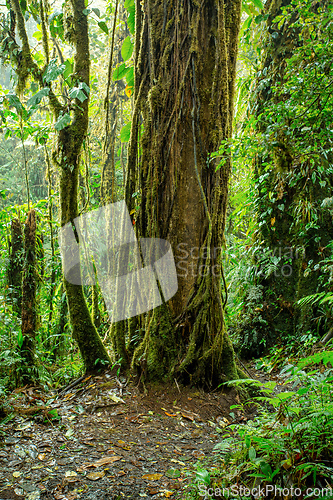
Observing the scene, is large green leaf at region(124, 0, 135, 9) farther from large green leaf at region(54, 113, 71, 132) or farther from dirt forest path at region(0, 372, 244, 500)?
dirt forest path at region(0, 372, 244, 500)

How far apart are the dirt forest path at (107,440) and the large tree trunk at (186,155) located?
0.43 metres

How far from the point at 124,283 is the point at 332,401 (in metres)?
1.97

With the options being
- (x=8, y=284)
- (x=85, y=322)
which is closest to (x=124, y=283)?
(x=85, y=322)

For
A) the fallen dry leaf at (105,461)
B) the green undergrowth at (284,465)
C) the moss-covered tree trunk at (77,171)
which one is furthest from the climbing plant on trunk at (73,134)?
the green undergrowth at (284,465)

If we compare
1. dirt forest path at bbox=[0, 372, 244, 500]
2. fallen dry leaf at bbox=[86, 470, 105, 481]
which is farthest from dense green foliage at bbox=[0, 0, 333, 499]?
fallen dry leaf at bbox=[86, 470, 105, 481]

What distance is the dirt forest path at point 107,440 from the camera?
1.58 metres

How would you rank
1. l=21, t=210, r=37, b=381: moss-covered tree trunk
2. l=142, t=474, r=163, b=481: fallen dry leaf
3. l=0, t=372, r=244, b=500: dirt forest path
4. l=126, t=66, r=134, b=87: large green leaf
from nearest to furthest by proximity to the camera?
l=0, t=372, r=244, b=500: dirt forest path < l=142, t=474, r=163, b=481: fallen dry leaf < l=21, t=210, r=37, b=381: moss-covered tree trunk < l=126, t=66, r=134, b=87: large green leaf

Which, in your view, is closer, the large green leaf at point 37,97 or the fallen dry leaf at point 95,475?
the fallen dry leaf at point 95,475

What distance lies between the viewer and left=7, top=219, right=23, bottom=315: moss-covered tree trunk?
13.0 ft

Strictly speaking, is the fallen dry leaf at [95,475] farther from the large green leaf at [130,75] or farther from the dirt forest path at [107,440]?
the large green leaf at [130,75]

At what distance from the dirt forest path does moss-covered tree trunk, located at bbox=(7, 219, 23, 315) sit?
61.2 inches

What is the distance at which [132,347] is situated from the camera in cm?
304

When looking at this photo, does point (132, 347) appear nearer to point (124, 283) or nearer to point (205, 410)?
point (124, 283)

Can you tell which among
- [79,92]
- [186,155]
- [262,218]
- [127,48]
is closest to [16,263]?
[79,92]
